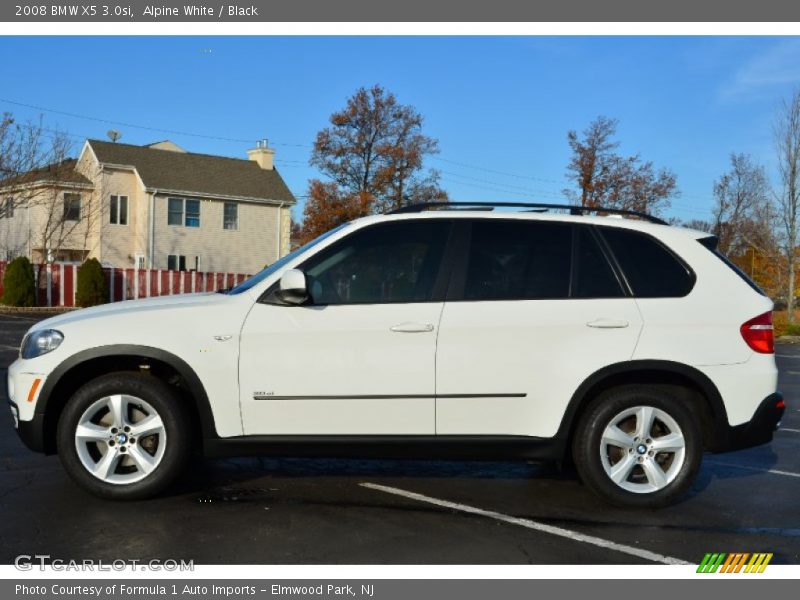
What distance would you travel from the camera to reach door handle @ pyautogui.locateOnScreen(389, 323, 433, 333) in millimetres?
5289

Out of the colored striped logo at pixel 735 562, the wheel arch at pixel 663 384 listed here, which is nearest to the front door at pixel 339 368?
the wheel arch at pixel 663 384

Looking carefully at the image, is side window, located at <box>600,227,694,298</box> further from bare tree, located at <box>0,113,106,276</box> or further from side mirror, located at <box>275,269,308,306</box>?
bare tree, located at <box>0,113,106,276</box>

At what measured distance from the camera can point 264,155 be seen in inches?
1817

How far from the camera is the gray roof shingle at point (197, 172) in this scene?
131 feet

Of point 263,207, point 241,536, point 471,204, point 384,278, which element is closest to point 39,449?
point 241,536

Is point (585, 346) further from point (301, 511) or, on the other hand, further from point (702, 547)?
point (301, 511)

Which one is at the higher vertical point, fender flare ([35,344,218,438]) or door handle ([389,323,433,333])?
A: door handle ([389,323,433,333])

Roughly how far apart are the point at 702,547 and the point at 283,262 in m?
3.12

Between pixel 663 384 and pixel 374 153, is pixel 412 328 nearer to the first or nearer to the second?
pixel 663 384

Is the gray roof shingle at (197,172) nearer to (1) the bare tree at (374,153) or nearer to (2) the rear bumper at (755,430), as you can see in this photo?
(1) the bare tree at (374,153)

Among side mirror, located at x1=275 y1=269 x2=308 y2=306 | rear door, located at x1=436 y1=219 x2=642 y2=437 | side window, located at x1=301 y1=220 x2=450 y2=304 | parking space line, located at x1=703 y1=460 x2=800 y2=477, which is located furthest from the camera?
parking space line, located at x1=703 y1=460 x2=800 y2=477

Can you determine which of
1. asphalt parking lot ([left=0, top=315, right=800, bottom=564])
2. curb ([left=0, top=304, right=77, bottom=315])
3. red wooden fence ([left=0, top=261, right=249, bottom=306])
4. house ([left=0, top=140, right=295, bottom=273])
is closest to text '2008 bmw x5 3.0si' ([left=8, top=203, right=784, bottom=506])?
asphalt parking lot ([left=0, top=315, right=800, bottom=564])

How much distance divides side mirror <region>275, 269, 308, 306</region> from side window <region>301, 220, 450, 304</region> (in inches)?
4.7

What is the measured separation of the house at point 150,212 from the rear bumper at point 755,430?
1329 inches
